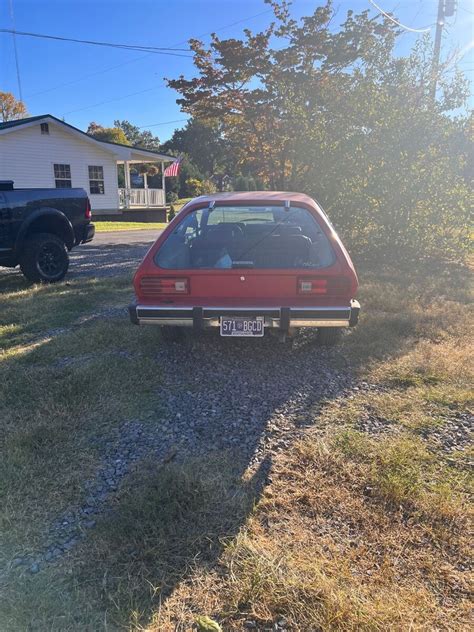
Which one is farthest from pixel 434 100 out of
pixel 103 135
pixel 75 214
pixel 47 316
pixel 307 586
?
pixel 103 135

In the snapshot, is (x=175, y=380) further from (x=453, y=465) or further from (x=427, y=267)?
(x=427, y=267)

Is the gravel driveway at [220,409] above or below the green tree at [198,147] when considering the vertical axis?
below

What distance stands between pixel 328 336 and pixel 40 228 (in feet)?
17.9

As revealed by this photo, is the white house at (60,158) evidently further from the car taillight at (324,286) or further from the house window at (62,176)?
the car taillight at (324,286)

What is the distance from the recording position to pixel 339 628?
5.72 feet

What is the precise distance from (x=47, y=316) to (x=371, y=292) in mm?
4617

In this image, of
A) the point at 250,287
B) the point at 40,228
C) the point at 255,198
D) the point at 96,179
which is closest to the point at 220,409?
the point at 250,287

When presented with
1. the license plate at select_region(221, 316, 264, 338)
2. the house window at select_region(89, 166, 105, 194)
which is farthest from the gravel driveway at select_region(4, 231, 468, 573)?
the house window at select_region(89, 166, 105, 194)

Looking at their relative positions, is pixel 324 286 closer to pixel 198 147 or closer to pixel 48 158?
pixel 48 158

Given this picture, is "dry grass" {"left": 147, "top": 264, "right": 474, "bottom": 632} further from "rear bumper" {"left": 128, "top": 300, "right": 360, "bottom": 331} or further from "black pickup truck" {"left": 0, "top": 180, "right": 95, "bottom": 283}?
"black pickup truck" {"left": 0, "top": 180, "right": 95, "bottom": 283}

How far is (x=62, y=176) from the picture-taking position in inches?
827

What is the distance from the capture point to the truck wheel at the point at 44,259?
24.2 ft

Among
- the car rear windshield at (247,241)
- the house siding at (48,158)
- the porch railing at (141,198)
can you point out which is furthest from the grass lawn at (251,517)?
the porch railing at (141,198)

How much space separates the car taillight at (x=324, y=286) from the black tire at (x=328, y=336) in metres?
0.68
